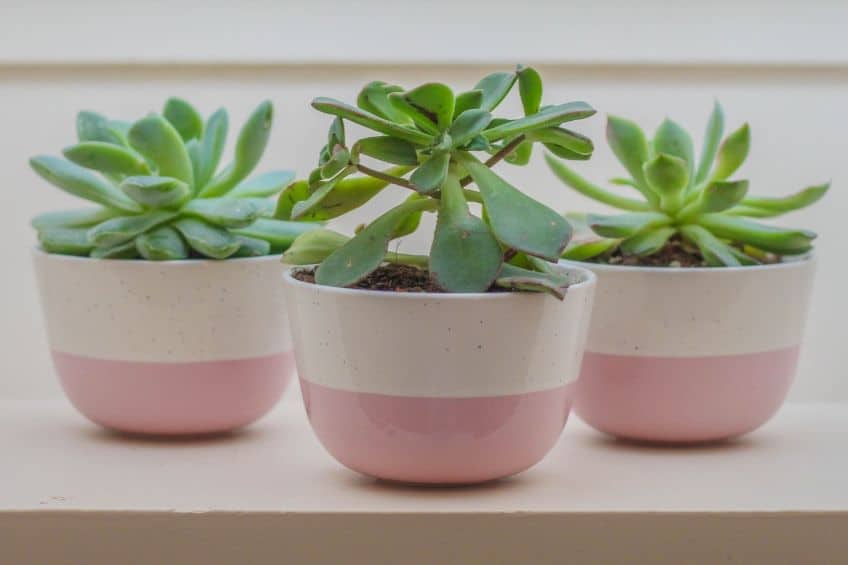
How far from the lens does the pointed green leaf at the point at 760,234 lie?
80 cm

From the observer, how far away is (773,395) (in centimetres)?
81

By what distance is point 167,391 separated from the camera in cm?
80

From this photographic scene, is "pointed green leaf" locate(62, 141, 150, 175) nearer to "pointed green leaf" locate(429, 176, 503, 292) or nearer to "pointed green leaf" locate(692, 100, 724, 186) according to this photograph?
"pointed green leaf" locate(429, 176, 503, 292)

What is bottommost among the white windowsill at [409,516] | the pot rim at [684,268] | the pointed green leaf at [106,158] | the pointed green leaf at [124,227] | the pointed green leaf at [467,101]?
the white windowsill at [409,516]

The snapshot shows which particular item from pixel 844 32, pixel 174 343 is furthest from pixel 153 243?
pixel 844 32

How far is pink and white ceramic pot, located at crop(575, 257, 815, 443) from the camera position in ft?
2.54

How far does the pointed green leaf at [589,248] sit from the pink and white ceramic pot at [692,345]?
0.10 feet

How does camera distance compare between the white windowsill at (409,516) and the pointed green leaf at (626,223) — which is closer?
the white windowsill at (409,516)

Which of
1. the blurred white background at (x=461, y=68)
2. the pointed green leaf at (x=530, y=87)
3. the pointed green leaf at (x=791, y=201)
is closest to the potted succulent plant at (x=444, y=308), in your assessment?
the pointed green leaf at (x=530, y=87)

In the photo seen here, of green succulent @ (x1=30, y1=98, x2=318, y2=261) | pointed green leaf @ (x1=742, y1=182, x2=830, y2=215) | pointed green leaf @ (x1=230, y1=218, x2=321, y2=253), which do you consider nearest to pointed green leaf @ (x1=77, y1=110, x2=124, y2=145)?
green succulent @ (x1=30, y1=98, x2=318, y2=261)

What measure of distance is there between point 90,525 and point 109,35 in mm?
495

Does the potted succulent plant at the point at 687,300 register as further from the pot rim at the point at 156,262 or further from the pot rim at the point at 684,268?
the pot rim at the point at 156,262

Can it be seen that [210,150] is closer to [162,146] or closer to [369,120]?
[162,146]

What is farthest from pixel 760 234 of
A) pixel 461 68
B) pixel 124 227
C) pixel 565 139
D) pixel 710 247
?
pixel 124 227
